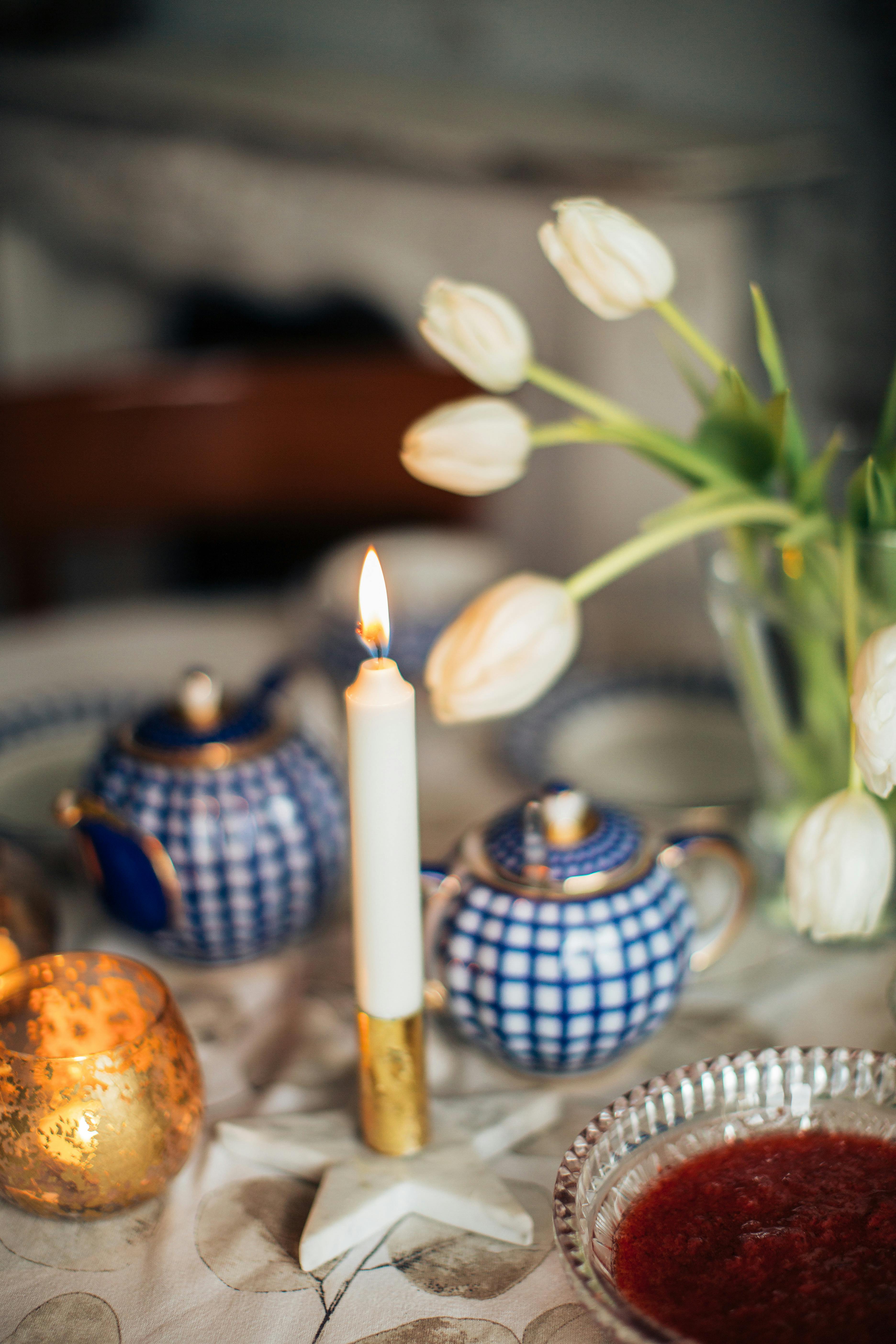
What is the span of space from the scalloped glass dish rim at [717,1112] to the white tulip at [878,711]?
0.10m

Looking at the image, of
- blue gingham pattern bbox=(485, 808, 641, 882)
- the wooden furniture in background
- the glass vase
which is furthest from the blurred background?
blue gingham pattern bbox=(485, 808, 641, 882)

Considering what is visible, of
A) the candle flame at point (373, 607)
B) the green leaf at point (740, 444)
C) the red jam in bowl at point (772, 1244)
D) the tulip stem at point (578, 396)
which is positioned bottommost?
the red jam in bowl at point (772, 1244)

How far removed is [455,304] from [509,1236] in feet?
1.02

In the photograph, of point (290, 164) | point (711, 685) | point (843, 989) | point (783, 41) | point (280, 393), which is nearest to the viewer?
point (843, 989)

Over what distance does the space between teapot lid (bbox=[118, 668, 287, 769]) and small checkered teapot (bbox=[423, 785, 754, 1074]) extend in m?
0.12

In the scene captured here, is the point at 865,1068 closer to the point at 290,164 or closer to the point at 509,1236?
the point at 509,1236

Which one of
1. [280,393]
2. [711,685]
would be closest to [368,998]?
[711,685]

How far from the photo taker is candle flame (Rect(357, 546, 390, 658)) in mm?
330

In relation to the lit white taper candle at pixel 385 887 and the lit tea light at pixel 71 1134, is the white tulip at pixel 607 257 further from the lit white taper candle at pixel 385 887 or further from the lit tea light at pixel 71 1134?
the lit tea light at pixel 71 1134

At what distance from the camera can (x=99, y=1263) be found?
0.36m

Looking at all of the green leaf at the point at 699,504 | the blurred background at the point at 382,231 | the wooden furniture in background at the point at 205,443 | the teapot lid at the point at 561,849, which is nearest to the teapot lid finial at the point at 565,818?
the teapot lid at the point at 561,849

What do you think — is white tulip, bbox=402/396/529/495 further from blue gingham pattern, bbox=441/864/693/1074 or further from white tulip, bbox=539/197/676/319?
blue gingham pattern, bbox=441/864/693/1074

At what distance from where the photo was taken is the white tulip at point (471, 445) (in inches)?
15.4

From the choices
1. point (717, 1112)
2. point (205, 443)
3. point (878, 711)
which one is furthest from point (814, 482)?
point (205, 443)
